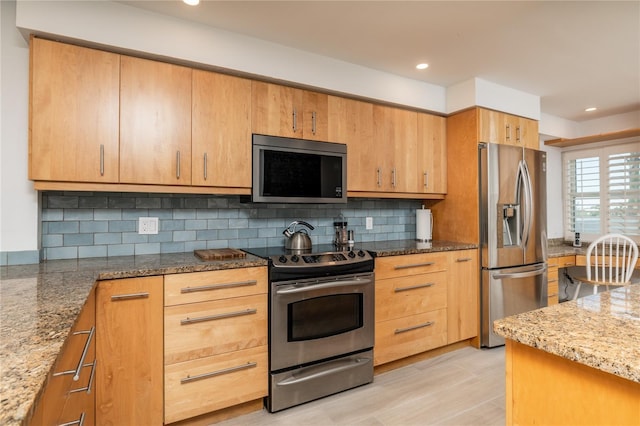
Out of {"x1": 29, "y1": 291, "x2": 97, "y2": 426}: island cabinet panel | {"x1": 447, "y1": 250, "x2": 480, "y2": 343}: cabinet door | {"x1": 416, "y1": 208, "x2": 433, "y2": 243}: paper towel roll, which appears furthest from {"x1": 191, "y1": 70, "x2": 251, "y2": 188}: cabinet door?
{"x1": 447, "y1": 250, "x2": 480, "y2": 343}: cabinet door

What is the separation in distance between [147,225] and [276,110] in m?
1.20

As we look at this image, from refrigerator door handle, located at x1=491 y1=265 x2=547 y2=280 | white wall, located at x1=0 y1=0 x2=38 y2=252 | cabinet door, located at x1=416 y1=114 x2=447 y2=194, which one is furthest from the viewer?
cabinet door, located at x1=416 y1=114 x2=447 y2=194

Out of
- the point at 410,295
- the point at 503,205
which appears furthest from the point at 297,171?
the point at 503,205

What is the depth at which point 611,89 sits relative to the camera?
10.9ft

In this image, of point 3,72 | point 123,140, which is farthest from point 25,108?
point 123,140

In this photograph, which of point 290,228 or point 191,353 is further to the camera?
point 290,228

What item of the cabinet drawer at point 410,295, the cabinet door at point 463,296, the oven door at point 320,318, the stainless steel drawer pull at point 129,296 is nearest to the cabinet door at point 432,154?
the cabinet door at point 463,296

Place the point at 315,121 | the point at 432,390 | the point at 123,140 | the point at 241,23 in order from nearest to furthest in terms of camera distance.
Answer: the point at 123,140, the point at 241,23, the point at 432,390, the point at 315,121

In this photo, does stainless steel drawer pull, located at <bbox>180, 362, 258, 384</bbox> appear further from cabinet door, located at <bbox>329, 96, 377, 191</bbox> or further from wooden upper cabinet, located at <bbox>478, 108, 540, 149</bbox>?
wooden upper cabinet, located at <bbox>478, 108, 540, 149</bbox>

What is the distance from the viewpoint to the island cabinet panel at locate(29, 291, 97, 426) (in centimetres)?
79

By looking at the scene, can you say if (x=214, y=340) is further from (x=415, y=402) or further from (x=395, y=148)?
(x=395, y=148)

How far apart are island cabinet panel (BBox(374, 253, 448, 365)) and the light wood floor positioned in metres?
0.20

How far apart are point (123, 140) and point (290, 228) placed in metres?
1.32

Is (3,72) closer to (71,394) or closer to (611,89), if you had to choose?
(71,394)
